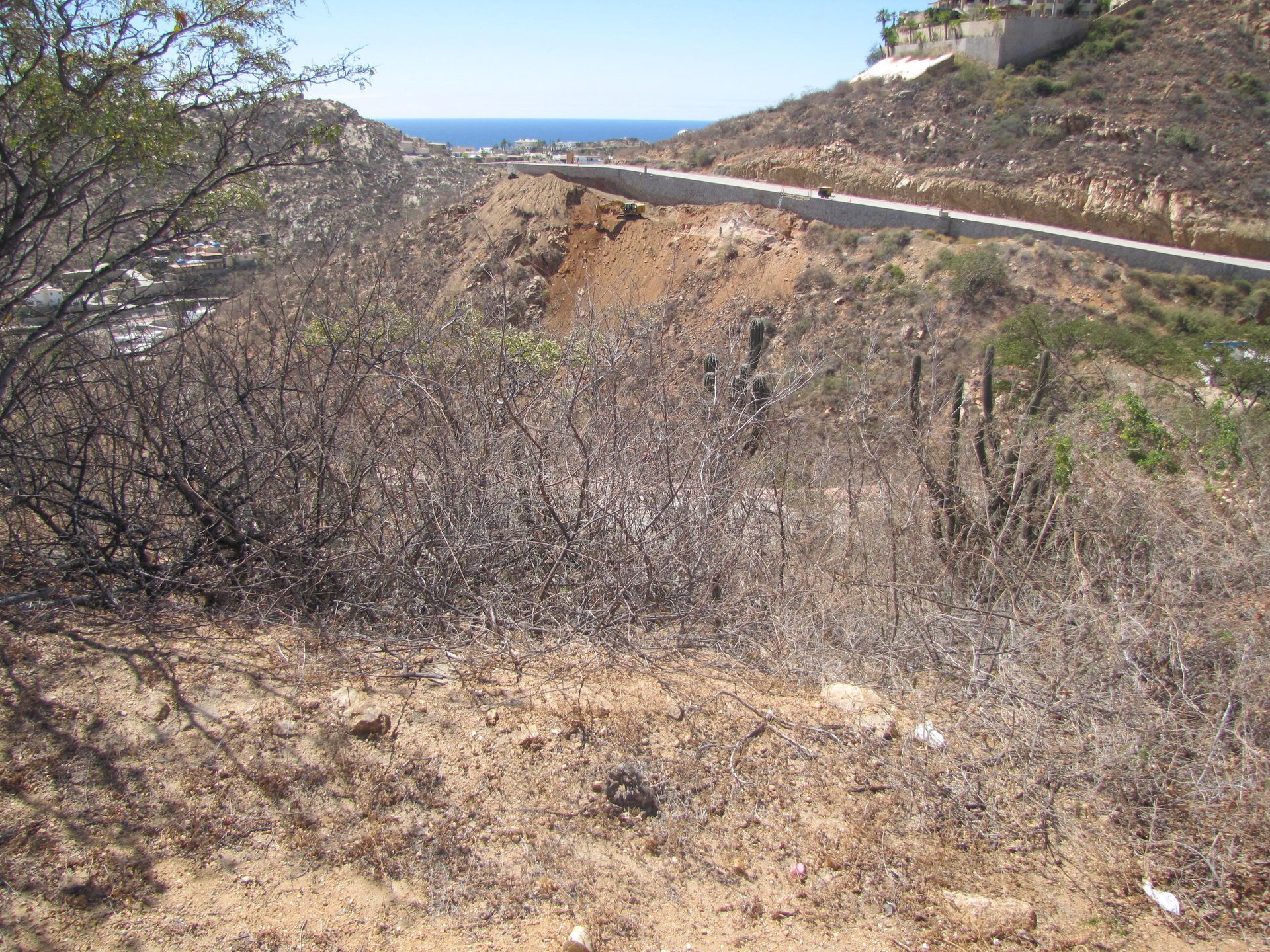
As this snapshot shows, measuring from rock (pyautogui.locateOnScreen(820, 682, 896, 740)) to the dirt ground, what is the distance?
0.05 metres

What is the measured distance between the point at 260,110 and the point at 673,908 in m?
4.73

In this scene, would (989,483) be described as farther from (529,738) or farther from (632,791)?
(529,738)

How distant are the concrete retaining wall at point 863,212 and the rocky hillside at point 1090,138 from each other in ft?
2.59

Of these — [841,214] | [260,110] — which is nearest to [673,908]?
[260,110]

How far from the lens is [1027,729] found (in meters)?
3.47

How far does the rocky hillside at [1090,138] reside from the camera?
2342 cm

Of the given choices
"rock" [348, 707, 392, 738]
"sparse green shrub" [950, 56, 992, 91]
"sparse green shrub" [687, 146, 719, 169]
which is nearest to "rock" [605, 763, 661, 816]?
"rock" [348, 707, 392, 738]

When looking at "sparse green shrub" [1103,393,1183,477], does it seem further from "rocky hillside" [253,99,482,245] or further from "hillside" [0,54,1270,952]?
"rocky hillside" [253,99,482,245]

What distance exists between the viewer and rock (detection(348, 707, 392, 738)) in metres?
3.17

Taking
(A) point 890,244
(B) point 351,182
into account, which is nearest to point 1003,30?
(A) point 890,244

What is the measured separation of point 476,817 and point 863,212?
2649 centimetres

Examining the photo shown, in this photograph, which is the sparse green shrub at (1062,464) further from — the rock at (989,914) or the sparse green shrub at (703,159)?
the sparse green shrub at (703,159)

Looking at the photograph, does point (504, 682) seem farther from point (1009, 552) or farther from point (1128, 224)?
point (1128, 224)

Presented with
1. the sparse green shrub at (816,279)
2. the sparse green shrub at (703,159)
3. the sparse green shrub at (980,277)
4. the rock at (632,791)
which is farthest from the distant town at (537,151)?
the rock at (632,791)
